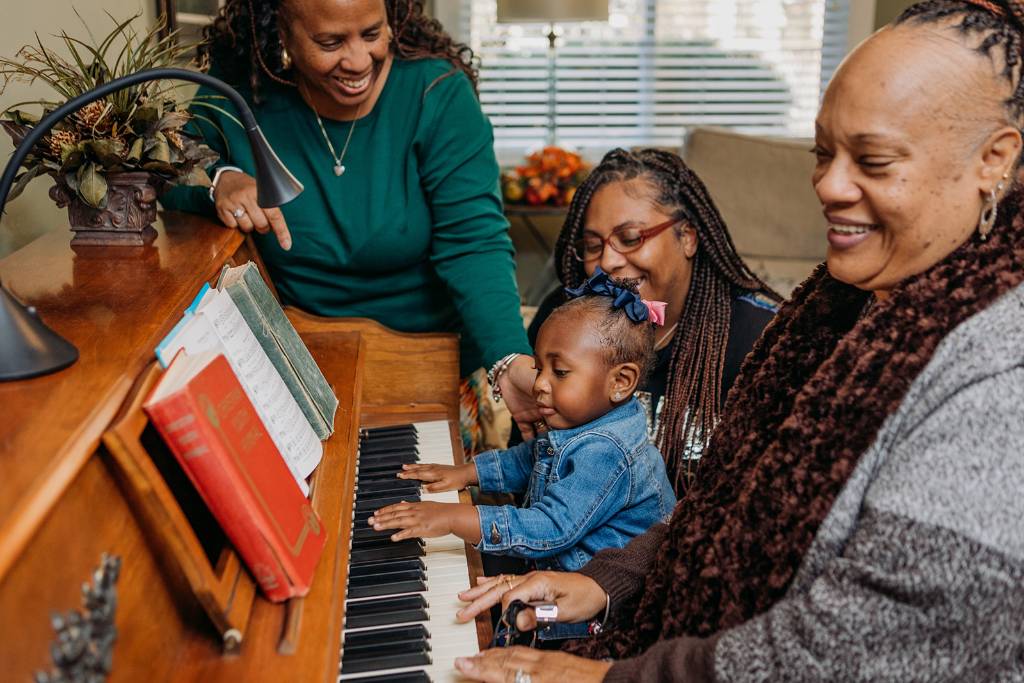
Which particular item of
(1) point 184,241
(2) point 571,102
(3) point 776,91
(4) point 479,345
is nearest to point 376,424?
(4) point 479,345

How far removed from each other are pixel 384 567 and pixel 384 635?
205mm

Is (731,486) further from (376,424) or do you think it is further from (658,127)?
(658,127)

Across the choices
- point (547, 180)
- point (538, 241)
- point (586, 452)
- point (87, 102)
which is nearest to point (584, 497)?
point (586, 452)

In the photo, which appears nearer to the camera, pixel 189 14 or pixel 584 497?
pixel 584 497

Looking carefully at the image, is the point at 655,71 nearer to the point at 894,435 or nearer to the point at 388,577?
the point at 388,577

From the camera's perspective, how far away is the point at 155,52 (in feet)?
6.68

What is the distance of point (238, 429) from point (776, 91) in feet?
19.1

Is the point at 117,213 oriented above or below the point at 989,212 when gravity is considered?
below

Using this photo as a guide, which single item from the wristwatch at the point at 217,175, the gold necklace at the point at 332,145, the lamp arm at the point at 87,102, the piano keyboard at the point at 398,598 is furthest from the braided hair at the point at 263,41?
the piano keyboard at the point at 398,598

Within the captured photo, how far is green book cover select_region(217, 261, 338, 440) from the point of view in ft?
5.72

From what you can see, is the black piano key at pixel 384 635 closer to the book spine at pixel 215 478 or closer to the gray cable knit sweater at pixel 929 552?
the book spine at pixel 215 478

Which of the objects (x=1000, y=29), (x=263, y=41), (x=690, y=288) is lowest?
(x=690, y=288)

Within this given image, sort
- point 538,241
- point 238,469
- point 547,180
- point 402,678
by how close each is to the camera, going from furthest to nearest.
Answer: point 538,241 < point 547,180 < point 402,678 < point 238,469

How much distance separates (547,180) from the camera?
560 centimetres
